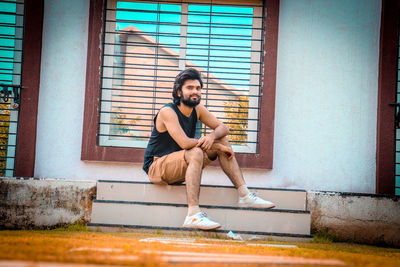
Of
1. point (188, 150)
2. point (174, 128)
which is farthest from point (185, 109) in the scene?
point (188, 150)

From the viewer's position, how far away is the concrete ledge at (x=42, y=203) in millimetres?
3824

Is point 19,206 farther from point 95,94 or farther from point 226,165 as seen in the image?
point 226,165

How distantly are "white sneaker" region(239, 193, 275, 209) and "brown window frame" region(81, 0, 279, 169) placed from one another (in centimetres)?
90

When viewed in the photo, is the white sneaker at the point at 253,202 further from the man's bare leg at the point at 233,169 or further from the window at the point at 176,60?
the window at the point at 176,60

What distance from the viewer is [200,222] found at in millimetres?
3268

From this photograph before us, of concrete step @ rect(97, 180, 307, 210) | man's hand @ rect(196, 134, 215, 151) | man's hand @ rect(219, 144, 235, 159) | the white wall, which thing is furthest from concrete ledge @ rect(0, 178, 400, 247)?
man's hand @ rect(196, 134, 215, 151)

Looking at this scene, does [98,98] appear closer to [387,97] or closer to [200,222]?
[200,222]

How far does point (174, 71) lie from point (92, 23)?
3.43 ft

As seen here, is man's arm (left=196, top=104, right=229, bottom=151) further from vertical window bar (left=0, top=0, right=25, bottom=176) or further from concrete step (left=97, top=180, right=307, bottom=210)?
vertical window bar (left=0, top=0, right=25, bottom=176)

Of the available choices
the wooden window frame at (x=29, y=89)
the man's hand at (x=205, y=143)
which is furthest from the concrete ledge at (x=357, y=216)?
the wooden window frame at (x=29, y=89)

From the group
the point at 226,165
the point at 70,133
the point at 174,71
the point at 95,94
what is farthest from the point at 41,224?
the point at 174,71

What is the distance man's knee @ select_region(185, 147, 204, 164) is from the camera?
11.4 ft

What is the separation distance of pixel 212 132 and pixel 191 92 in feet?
1.35

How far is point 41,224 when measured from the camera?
3816mm
